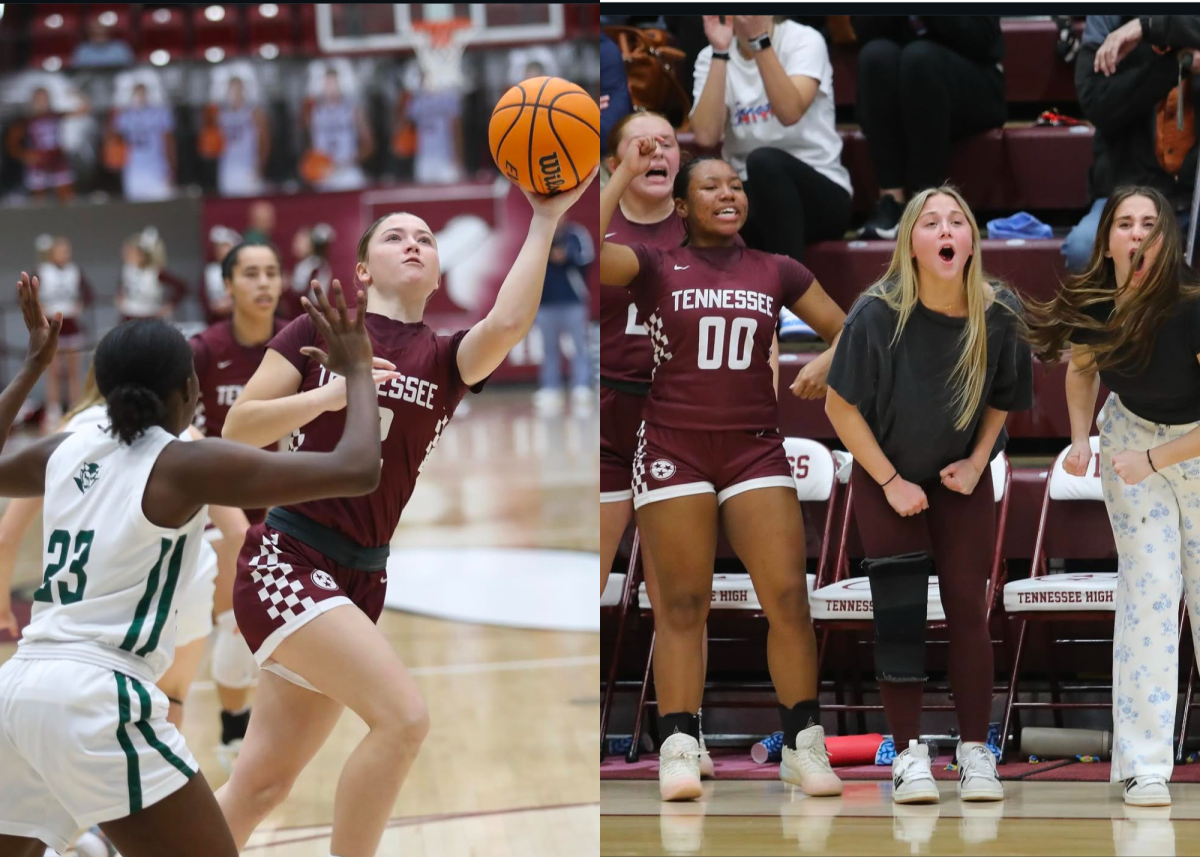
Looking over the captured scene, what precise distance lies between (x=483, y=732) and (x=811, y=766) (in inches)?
71.1

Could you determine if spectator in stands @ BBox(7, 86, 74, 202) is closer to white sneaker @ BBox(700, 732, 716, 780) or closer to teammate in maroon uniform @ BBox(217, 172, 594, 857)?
white sneaker @ BBox(700, 732, 716, 780)

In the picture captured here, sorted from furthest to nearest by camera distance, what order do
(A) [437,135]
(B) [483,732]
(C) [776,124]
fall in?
(A) [437,135], (C) [776,124], (B) [483,732]

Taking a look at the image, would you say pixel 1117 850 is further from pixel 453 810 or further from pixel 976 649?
pixel 453 810

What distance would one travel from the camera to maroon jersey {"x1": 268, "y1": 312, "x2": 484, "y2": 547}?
12.5 ft

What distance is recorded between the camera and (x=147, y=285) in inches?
747

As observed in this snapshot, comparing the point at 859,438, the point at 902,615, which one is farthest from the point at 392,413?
the point at 902,615

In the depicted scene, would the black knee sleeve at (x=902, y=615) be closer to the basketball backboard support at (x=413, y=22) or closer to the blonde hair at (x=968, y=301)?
the blonde hair at (x=968, y=301)

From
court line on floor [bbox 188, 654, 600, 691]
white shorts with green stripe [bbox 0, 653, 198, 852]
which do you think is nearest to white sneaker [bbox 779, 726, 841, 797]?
white shorts with green stripe [bbox 0, 653, 198, 852]

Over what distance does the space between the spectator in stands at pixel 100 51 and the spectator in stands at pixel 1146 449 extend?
19.7 metres

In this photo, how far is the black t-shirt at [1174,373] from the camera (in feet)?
15.4

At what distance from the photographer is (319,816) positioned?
511 centimetres

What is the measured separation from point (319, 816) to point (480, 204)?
15031 mm

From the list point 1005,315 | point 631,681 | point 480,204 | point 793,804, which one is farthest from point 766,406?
point 480,204

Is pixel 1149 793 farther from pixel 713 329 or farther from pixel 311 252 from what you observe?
pixel 311 252
